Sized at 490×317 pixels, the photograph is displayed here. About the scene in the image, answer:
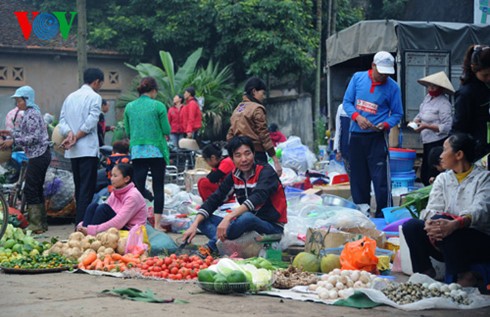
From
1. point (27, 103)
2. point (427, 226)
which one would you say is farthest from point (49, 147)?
point (427, 226)

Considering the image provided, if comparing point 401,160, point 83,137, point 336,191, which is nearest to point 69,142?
point 83,137

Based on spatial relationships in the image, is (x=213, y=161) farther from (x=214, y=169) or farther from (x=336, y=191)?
(x=336, y=191)

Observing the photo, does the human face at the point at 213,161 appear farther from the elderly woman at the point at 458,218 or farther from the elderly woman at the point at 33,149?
the elderly woman at the point at 458,218

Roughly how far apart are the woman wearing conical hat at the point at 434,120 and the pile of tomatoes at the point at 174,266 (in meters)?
4.35

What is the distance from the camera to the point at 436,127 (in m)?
11.0

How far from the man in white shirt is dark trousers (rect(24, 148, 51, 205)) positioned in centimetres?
68

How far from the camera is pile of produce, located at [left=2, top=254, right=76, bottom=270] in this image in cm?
779

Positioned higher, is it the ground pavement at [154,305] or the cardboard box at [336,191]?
the cardboard box at [336,191]

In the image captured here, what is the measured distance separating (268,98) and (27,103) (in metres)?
19.0

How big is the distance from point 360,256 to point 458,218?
1.16 metres

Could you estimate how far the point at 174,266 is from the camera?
7375 millimetres

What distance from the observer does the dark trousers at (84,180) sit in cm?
1056

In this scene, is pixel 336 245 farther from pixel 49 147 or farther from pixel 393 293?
pixel 49 147

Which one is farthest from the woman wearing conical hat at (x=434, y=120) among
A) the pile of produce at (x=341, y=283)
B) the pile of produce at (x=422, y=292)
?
the pile of produce at (x=422, y=292)
